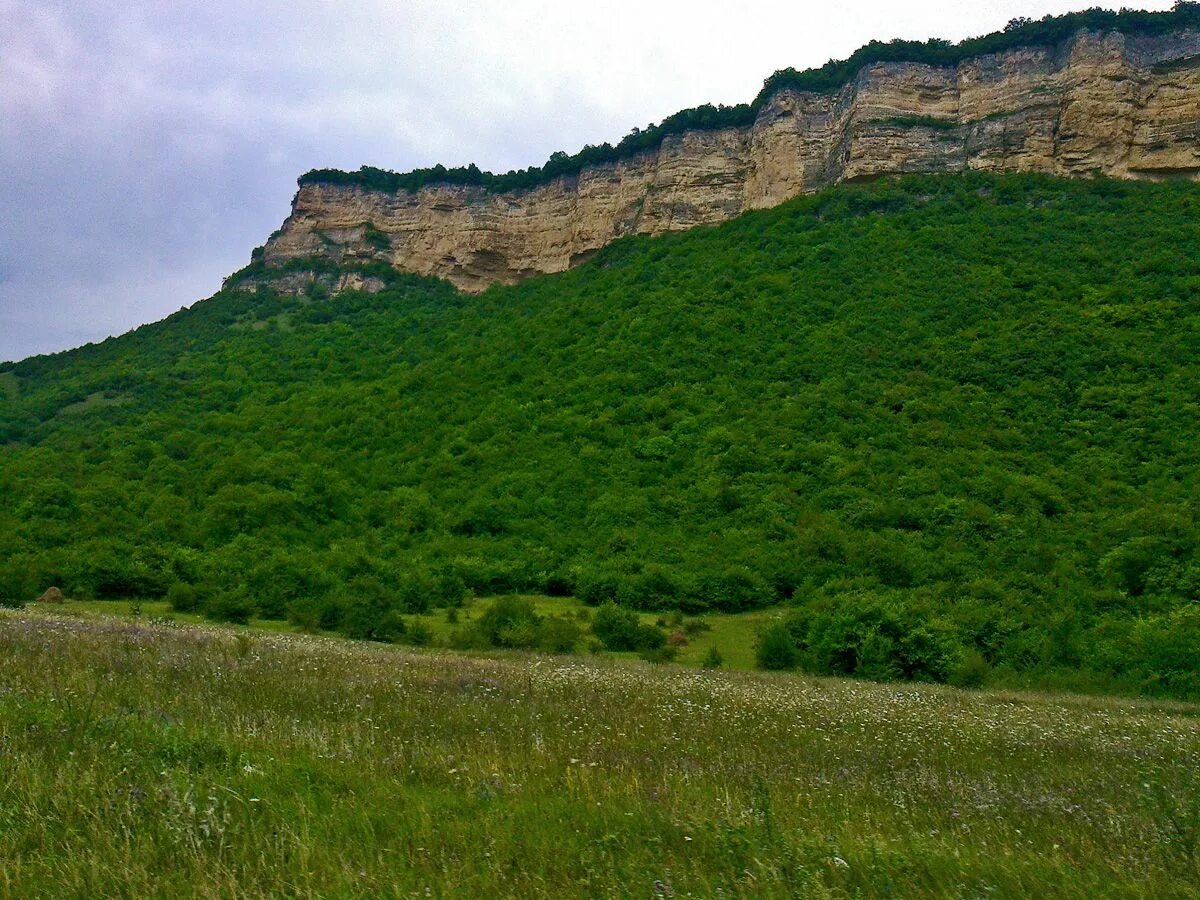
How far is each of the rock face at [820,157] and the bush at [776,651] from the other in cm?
4651

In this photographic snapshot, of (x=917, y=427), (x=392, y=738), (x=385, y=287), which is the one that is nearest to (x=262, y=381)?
(x=385, y=287)

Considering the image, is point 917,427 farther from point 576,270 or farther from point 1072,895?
point 576,270

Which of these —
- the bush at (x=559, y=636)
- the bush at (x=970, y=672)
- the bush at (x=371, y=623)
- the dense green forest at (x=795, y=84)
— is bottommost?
the bush at (x=970, y=672)

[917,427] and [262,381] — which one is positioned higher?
[262,381]

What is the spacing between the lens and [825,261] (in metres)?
52.3

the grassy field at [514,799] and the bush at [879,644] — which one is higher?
the grassy field at [514,799]

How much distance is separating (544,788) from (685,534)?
32088 mm

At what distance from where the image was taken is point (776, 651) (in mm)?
24641

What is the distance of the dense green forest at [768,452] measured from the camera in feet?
92.6

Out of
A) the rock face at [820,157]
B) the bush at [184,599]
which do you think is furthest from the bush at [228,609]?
the rock face at [820,157]

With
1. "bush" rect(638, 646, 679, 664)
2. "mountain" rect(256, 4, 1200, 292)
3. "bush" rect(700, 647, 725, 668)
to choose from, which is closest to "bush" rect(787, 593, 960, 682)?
"bush" rect(700, 647, 725, 668)

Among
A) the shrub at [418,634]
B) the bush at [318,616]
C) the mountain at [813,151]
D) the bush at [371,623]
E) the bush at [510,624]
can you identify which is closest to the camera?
the shrub at [418,634]

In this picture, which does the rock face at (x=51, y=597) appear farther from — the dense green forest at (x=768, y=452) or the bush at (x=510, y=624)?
the bush at (x=510, y=624)

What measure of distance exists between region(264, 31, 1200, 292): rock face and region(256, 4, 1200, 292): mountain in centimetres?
13
